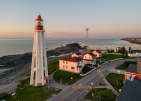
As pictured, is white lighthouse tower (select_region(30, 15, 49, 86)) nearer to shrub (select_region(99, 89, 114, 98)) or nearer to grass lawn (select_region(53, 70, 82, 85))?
grass lawn (select_region(53, 70, 82, 85))

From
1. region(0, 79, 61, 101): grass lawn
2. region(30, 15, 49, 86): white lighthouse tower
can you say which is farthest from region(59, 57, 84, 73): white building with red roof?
region(0, 79, 61, 101): grass lawn

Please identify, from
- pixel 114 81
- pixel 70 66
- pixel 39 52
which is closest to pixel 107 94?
pixel 114 81

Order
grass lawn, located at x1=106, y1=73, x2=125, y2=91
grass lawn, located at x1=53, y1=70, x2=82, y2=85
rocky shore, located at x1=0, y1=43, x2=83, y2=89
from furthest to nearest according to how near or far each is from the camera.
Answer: rocky shore, located at x1=0, y1=43, x2=83, y2=89
grass lawn, located at x1=53, y1=70, x2=82, y2=85
grass lawn, located at x1=106, y1=73, x2=125, y2=91

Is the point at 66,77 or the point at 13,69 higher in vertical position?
the point at 66,77

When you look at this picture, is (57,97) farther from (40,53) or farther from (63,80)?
(40,53)

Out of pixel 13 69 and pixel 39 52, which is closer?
pixel 39 52

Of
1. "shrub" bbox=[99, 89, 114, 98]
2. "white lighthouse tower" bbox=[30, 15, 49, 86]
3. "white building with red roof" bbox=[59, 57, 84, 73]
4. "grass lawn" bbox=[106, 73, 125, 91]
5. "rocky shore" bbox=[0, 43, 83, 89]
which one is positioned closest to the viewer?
"shrub" bbox=[99, 89, 114, 98]

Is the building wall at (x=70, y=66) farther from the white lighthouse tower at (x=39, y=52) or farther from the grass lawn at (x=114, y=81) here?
the white lighthouse tower at (x=39, y=52)

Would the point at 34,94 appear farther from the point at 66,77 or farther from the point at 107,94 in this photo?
the point at 107,94

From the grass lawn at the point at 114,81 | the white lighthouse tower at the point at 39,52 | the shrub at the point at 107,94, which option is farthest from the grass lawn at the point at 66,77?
the shrub at the point at 107,94

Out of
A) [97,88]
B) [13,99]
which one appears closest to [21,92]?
[13,99]

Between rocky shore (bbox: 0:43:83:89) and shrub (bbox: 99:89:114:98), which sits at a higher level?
shrub (bbox: 99:89:114:98)
